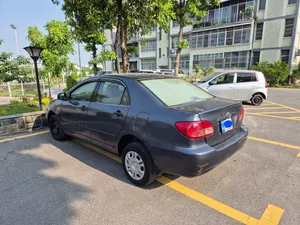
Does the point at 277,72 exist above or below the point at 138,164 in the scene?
above

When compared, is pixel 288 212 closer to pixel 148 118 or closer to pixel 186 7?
pixel 148 118

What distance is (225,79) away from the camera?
8766 mm

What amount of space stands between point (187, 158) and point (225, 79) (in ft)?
24.4

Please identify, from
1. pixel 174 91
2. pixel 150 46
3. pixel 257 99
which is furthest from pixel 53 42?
pixel 150 46

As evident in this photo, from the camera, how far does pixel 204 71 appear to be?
72.5ft

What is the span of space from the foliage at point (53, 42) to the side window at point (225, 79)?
7.25 meters

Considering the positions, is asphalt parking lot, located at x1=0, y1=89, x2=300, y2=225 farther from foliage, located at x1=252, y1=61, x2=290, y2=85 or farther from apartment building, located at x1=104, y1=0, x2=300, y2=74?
foliage, located at x1=252, y1=61, x2=290, y2=85

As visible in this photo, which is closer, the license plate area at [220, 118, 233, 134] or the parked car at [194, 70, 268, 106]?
the license plate area at [220, 118, 233, 134]

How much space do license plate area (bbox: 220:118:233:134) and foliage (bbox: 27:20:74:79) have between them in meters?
9.09

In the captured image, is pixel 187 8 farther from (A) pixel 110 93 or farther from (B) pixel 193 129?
(B) pixel 193 129

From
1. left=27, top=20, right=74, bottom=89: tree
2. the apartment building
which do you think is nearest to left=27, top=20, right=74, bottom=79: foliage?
left=27, top=20, right=74, bottom=89: tree

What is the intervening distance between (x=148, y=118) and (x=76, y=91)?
2.09 meters

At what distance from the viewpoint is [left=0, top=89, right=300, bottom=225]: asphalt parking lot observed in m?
2.19

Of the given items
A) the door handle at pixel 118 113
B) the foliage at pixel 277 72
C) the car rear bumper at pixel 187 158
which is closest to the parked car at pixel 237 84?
the door handle at pixel 118 113
